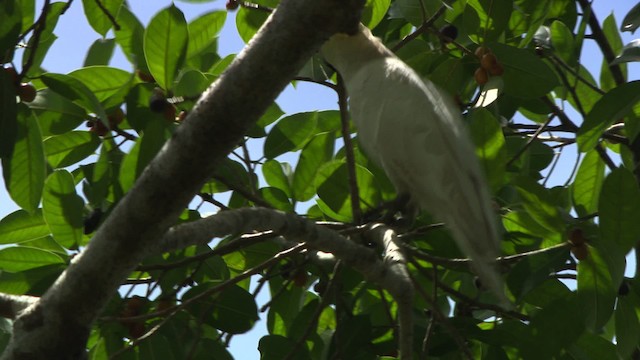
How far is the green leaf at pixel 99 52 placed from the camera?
2.18 meters

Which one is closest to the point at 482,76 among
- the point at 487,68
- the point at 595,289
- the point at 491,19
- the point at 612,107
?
the point at 487,68

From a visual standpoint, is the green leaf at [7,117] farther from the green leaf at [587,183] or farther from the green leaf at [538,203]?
the green leaf at [587,183]

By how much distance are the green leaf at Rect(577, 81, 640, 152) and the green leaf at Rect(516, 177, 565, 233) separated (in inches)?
7.6

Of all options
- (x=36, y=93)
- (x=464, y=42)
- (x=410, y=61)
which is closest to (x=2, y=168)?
(x=36, y=93)

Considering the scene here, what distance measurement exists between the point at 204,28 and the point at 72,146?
46cm

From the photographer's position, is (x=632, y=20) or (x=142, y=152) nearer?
(x=142, y=152)

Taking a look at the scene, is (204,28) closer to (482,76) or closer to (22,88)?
(22,88)

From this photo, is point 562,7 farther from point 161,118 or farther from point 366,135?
point 161,118

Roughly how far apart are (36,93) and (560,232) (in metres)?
1.18

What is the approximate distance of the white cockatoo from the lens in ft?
5.89

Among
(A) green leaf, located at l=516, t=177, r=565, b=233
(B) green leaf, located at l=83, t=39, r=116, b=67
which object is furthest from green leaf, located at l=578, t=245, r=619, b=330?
(B) green leaf, located at l=83, t=39, r=116, b=67

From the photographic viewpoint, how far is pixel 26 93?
1.77 metres

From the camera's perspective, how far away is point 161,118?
1.81 metres

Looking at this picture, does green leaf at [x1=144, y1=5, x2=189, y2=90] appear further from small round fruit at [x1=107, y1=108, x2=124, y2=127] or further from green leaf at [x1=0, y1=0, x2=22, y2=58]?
green leaf at [x1=0, y1=0, x2=22, y2=58]
